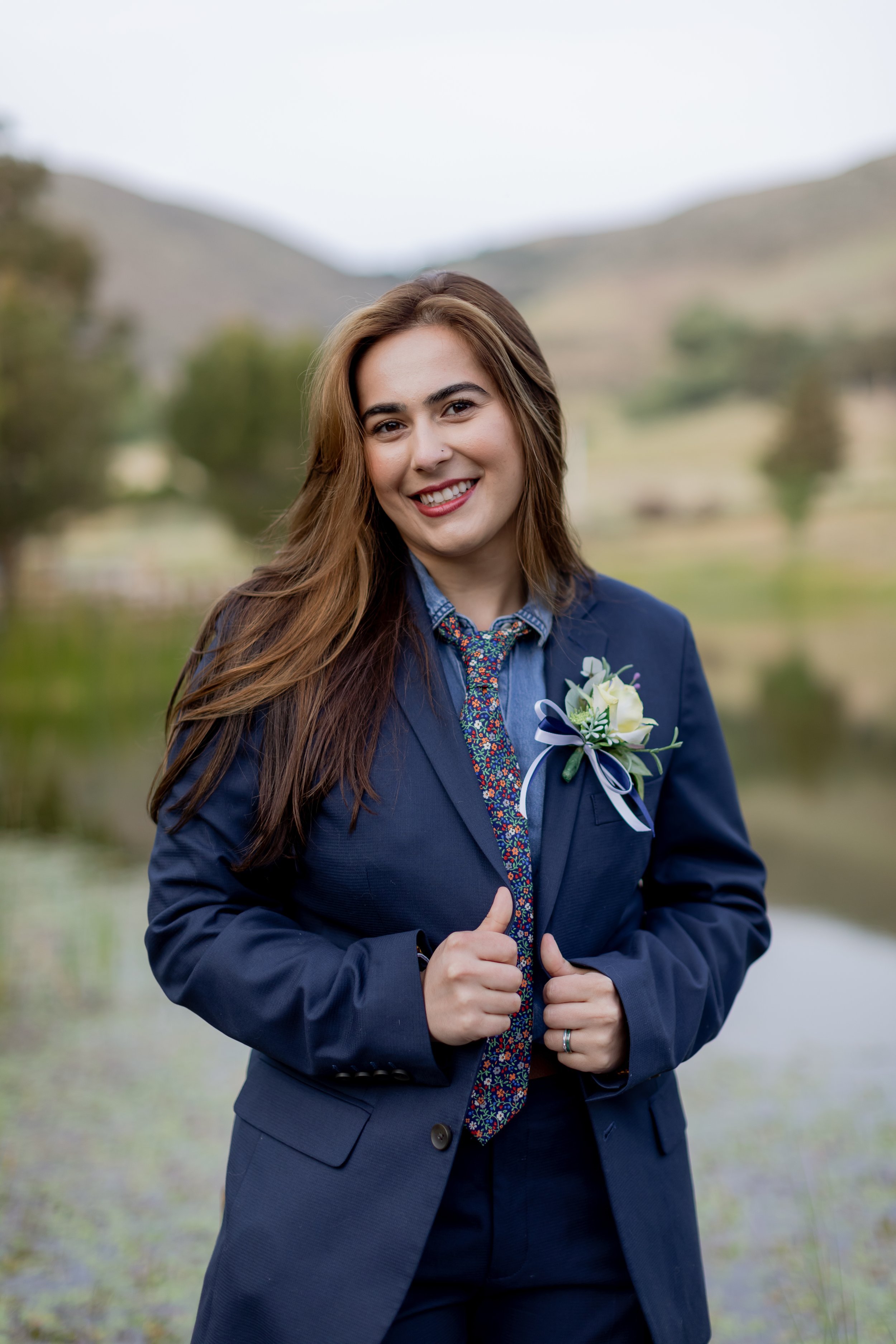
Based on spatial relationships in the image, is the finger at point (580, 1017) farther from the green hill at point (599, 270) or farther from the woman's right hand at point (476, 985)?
the green hill at point (599, 270)

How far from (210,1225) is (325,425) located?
2270 millimetres

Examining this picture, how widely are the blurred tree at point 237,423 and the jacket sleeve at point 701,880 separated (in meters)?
13.1

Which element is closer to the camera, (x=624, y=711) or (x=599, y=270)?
(x=624, y=711)

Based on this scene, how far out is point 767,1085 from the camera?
3.55 m

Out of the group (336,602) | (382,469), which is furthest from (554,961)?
(382,469)

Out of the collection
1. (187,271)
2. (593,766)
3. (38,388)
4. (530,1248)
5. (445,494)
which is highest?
(187,271)

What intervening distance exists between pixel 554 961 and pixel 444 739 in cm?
26

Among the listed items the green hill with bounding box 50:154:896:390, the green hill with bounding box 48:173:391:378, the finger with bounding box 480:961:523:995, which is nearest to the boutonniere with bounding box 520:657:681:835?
the finger with bounding box 480:961:523:995

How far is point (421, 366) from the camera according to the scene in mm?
1287

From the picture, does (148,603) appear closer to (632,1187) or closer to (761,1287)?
(761,1287)

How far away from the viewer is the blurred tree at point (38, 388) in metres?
11.0

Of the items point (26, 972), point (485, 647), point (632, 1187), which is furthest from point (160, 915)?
point (26, 972)

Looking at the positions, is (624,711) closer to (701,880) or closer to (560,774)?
(560,774)

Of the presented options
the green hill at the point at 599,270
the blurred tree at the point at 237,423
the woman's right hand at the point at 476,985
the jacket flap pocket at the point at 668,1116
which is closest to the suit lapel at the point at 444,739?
the woman's right hand at the point at 476,985
